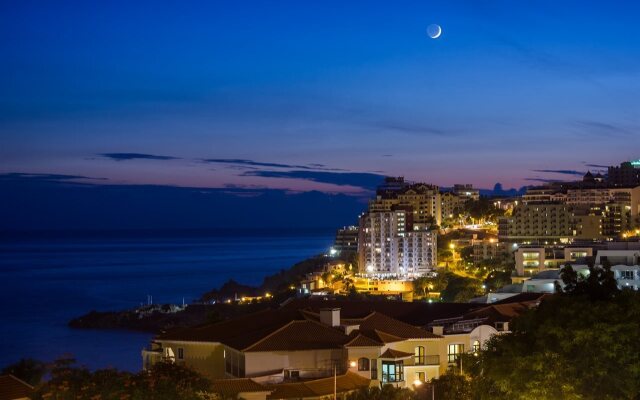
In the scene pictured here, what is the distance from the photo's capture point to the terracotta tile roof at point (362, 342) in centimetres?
1792

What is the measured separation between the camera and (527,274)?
5162cm

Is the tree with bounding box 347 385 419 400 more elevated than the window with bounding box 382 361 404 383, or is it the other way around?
the tree with bounding box 347 385 419 400

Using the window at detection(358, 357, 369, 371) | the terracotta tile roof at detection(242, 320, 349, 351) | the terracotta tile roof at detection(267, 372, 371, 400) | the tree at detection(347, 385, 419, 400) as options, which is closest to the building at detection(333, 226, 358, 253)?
the terracotta tile roof at detection(242, 320, 349, 351)

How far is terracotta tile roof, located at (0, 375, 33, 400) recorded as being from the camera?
1528cm

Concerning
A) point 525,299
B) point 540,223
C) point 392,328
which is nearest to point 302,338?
point 392,328

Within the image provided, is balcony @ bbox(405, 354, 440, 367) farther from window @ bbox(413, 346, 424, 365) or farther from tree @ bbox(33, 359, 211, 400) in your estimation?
tree @ bbox(33, 359, 211, 400)

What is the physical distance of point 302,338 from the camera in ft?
59.0

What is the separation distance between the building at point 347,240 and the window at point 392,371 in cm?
7604

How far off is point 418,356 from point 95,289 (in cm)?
6322

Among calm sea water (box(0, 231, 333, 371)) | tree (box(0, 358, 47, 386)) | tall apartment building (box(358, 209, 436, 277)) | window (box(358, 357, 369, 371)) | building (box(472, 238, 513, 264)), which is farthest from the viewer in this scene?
tall apartment building (box(358, 209, 436, 277))

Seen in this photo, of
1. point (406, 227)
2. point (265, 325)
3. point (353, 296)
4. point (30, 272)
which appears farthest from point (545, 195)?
point (265, 325)

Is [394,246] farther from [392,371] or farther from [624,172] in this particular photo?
[392,371]

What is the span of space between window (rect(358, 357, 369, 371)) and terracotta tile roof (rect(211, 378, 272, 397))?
245 centimetres

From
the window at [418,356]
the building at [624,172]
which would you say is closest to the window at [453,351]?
the window at [418,356]
